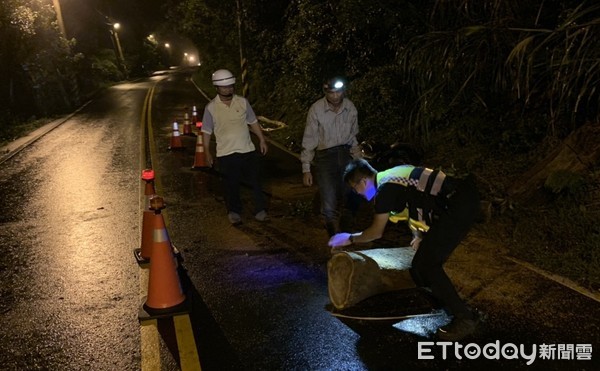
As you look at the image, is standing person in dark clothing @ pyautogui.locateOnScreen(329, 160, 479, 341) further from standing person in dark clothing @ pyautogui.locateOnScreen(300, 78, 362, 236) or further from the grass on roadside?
the grass on roadside

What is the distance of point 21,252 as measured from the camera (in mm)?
5863

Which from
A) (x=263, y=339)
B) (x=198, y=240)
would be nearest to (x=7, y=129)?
(x=198, y=240)

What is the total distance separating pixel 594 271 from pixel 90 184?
316 inches

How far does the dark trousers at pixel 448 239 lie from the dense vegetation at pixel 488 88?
6.09 feet

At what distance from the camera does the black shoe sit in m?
3.66

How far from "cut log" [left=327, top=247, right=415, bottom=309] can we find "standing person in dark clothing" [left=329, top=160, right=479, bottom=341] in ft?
1.48

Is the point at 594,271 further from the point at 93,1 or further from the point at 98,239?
the point at 93,1

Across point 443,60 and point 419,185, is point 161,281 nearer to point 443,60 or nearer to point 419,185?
point 419,185

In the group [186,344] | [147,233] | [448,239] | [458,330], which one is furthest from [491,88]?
[186,344]

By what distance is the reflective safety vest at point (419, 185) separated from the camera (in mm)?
3418

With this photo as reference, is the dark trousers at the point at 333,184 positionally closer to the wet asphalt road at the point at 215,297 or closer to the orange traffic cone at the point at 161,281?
the wet asphalt road at the point at 215,297

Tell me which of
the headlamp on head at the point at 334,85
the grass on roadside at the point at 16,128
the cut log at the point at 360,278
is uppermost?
the headlamp on head at the point at 334,85

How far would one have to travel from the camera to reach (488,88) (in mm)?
7602

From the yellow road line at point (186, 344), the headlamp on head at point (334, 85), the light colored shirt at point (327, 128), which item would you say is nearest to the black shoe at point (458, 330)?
the yellow road line at point (186, 344)
